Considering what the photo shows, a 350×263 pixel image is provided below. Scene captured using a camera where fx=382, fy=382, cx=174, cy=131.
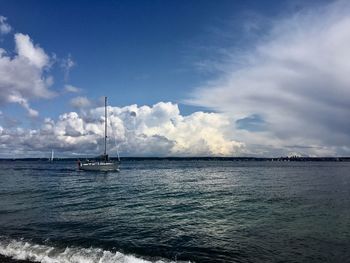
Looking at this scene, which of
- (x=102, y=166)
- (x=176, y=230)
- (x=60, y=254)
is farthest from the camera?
(x=102, y=166)

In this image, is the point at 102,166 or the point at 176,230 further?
the point at 102,166

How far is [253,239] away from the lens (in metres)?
26.7

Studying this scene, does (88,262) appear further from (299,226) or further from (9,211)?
(9,211)

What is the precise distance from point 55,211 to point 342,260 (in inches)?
1093

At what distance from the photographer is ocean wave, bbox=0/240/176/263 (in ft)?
70.9

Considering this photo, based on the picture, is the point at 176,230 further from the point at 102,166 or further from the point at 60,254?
the point at 102,166

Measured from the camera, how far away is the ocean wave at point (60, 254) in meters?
21.6

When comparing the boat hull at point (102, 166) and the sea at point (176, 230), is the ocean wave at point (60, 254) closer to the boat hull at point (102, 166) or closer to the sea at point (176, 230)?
the sea at point (176, 230)

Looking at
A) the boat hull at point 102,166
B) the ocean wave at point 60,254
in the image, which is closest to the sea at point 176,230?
the ocean wave at point 60,254

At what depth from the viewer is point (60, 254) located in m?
22.6

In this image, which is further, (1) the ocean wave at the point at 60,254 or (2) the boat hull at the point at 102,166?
(2) the boat hull at the point at 102,166

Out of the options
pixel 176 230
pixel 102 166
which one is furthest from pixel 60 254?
pixel 102 166

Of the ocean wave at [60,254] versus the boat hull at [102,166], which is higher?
the boat hull at [102,166]

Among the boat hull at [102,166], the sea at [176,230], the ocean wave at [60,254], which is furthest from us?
the boat hull at [102,166]
